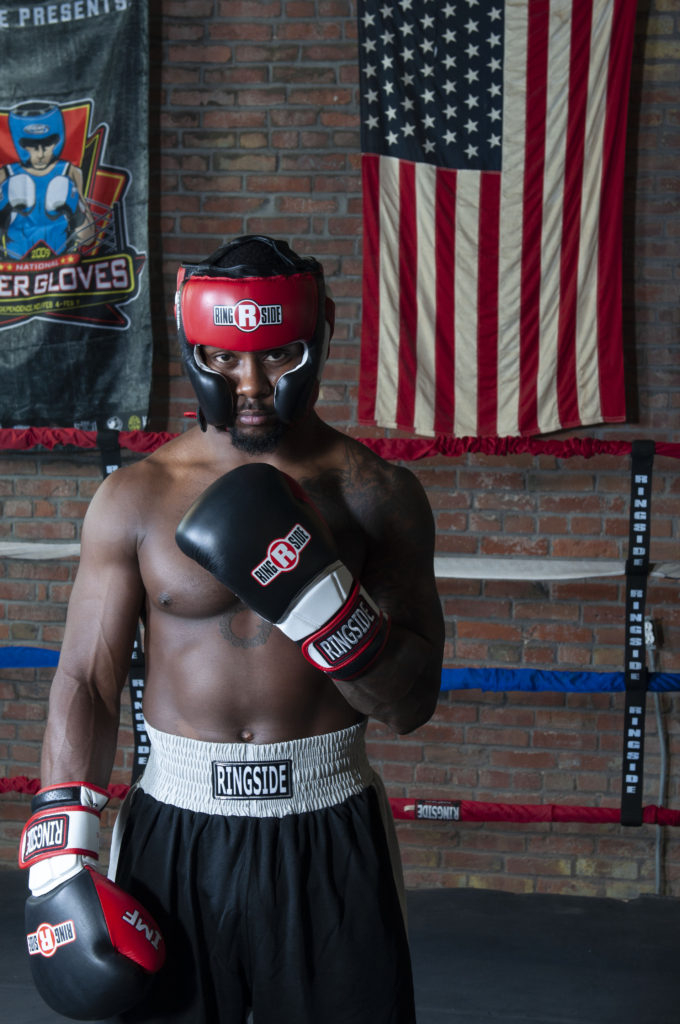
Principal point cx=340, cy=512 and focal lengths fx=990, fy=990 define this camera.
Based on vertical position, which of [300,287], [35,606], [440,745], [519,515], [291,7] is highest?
[291,7]

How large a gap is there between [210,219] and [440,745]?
76.2 inches

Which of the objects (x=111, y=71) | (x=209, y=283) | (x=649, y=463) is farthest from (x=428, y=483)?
(x=209, y=283)

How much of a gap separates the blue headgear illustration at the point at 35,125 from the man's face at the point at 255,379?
2.18 meters

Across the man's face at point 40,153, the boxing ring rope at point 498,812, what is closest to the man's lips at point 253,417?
the boxing ring rope at point 498,812

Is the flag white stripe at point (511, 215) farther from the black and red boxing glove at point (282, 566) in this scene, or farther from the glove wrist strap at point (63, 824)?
the glove wrist strap at point (63, 824)

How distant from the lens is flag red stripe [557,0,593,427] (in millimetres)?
3105

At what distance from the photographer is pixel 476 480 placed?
10.8 ft

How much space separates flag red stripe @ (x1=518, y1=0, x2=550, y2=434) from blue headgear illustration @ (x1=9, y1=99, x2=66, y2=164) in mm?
1535

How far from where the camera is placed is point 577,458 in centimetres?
325

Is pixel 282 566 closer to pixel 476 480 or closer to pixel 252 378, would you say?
pixel 252 378

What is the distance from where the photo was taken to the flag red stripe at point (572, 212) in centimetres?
311

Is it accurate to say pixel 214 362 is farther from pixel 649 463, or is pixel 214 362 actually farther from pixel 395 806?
pixel 395 806

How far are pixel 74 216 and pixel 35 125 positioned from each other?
0.33 m

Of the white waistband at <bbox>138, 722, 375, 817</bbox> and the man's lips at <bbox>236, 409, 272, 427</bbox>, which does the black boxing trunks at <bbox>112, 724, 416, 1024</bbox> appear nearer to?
the white waistband at <bbox>138, 722, 375, 817</bbox>
